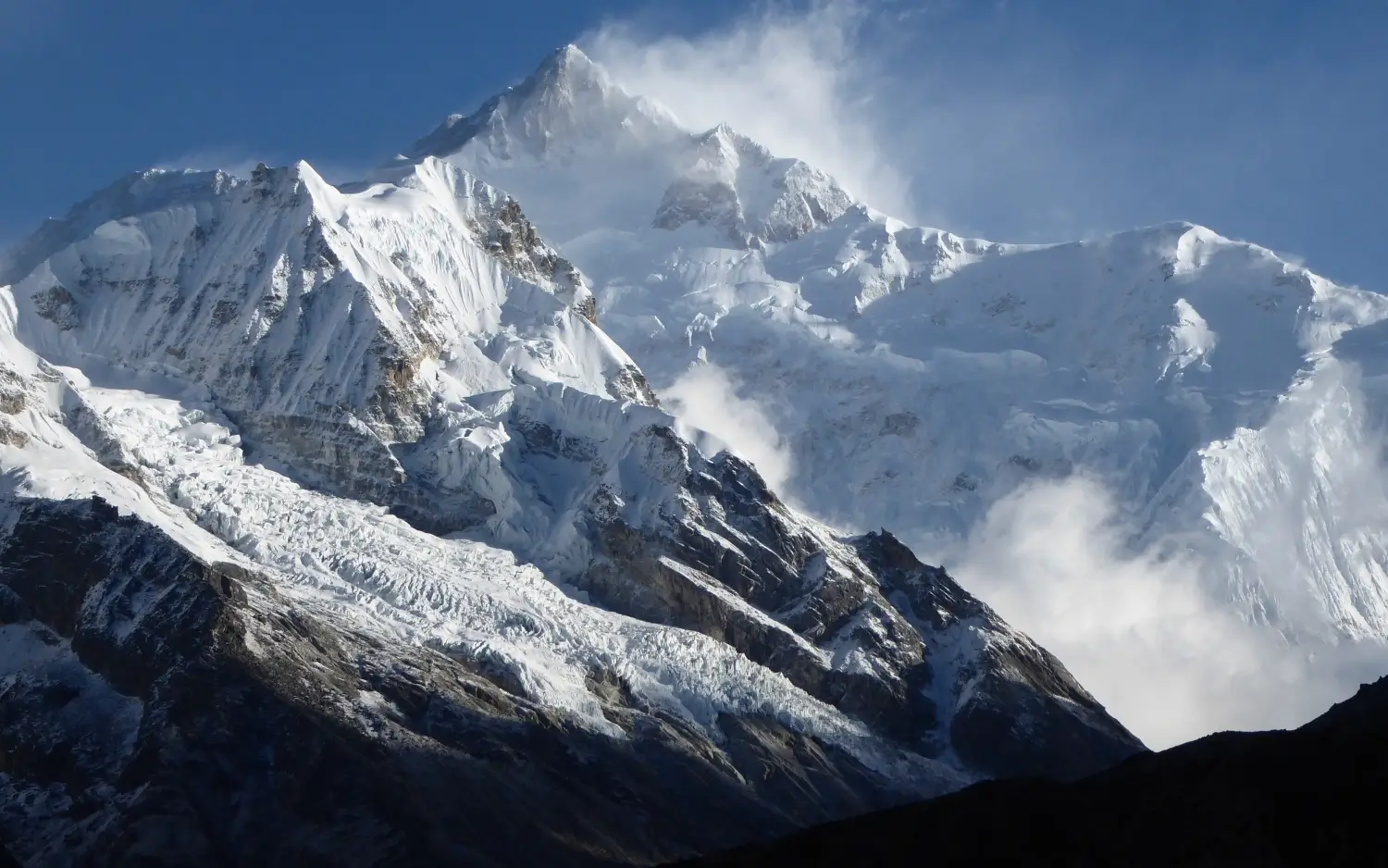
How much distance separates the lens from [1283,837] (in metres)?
94.7

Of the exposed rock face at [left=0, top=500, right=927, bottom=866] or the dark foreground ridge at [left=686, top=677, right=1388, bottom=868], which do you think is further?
the exposed rock face at [left=0, top=500, right=927, bottom=866]

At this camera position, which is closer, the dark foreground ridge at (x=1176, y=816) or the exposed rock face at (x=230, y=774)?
the dark foreground ridge at (x=1176, y=816)

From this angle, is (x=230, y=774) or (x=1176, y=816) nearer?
(x=1176, y=816)

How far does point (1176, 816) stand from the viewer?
100 metres

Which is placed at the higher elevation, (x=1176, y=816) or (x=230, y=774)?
(x=230, y=774)

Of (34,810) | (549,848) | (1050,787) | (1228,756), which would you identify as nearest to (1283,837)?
(1228,756)

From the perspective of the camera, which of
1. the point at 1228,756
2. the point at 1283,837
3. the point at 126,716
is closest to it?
the point at 1283,837

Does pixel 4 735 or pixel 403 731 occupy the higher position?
pixel 403 731

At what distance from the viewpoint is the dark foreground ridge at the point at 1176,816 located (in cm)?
9450

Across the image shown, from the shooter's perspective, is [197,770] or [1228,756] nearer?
[1228,756]

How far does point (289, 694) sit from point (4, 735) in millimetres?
23353

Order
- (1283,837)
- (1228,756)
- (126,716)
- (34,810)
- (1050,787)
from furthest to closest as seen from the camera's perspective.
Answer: (126,716) < (34,810) < (1050,787) < (1228,756) < (1283,837)

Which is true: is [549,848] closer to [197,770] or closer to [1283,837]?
[197,770]

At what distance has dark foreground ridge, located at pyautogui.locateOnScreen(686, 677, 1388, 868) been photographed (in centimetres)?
9450
